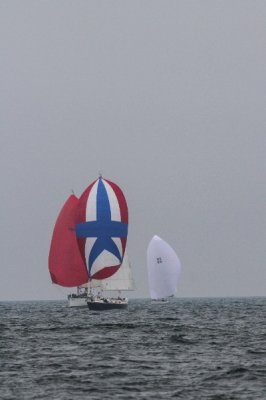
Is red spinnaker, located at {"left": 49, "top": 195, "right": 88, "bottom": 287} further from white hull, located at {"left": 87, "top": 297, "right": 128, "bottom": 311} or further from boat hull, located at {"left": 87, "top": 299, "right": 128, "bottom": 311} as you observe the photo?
boat hull, located at {"left": 87, "top": 299, "right": 128, "bottom": 311}

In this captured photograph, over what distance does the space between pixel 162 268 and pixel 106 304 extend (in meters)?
29.7

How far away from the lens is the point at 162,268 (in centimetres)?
11181

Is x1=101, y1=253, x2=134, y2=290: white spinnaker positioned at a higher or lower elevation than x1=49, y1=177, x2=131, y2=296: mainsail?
lower

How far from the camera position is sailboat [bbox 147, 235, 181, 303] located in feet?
365

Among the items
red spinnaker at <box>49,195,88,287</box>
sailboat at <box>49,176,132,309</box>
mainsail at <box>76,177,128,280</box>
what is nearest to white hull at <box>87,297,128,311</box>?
sailboat at <box>49,176,132,309</box>

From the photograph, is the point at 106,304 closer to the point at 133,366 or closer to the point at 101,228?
the point at 101,228

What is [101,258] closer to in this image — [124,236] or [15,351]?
[124,236]

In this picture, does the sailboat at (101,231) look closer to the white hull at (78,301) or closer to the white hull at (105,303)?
the white hull at (105,303)

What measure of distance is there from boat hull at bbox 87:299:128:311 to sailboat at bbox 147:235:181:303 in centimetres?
2594

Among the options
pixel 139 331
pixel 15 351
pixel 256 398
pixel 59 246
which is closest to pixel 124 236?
pixel 59 246

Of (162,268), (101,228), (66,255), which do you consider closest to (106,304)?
(66,255)

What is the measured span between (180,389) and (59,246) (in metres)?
63.0

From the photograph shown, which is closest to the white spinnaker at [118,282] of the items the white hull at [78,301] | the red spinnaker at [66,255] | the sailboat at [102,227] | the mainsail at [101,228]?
the red spinnaker at [66,255]

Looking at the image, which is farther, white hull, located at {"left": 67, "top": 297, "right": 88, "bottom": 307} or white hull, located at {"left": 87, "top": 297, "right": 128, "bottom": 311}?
white hull, located at {"left": 67, "top": 297, "right": 88, "bottom": 307}
